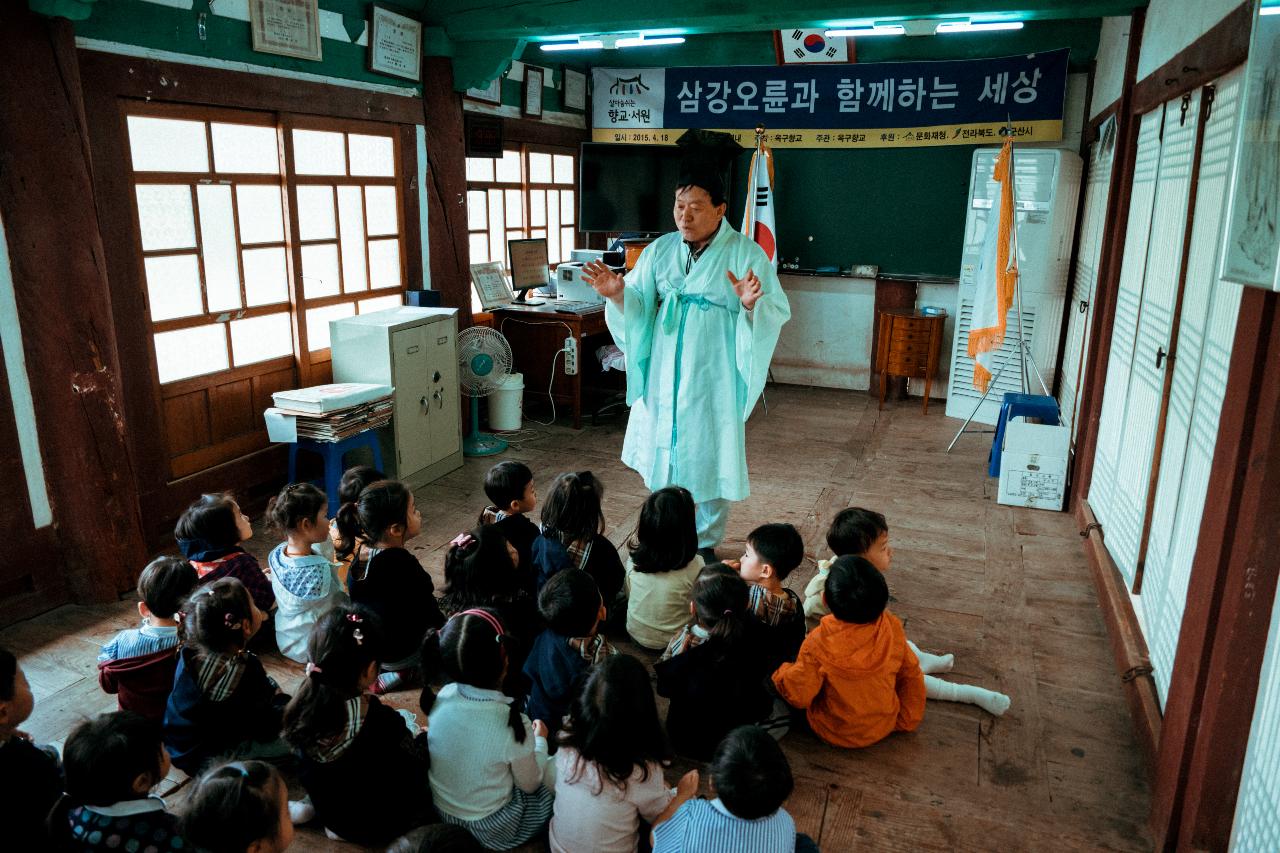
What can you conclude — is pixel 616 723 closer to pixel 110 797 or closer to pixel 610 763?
pixel 610 763

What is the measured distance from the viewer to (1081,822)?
7.83ft

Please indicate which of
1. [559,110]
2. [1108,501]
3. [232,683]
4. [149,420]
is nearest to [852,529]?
[1108,501]

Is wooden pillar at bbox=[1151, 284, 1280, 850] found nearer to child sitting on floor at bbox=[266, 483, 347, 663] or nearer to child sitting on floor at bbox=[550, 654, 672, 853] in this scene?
child sitting on floor at bbox=[550, 654, 672, 853]

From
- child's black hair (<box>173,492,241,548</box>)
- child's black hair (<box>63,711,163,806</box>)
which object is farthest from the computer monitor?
child's black hair (<box>63,711,163,806</box>)

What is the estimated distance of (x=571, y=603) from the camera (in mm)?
2348

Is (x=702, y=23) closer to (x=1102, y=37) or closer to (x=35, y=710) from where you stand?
(x=1102, y=37)

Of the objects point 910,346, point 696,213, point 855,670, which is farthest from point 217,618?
point 910,346

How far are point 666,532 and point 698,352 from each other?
3.51 ft

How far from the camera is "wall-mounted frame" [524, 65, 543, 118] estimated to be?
6742 millimetres

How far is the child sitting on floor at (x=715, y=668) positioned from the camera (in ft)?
8.07

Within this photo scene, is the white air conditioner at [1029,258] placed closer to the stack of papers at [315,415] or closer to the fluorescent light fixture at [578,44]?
the fluorescent light fixture at [578,44]

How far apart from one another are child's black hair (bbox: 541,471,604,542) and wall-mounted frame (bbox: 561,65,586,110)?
5.29m

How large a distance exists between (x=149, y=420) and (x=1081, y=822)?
12.8ft

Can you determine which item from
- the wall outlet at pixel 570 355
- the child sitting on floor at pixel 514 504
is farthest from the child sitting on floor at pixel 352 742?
the wall outlet at pixel 570 355
